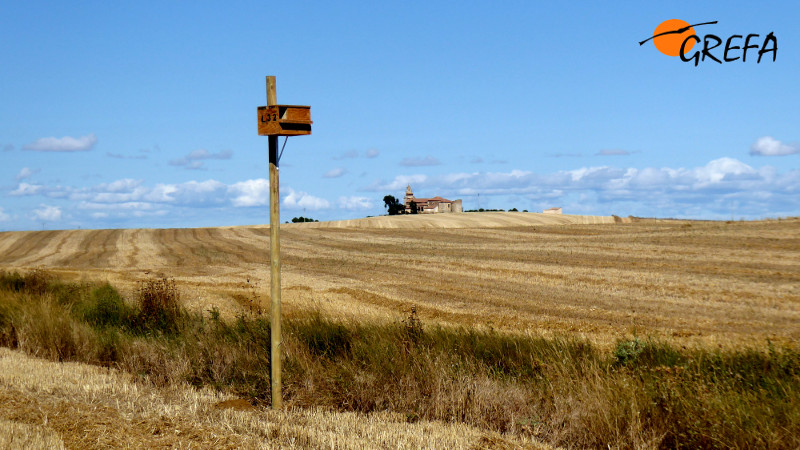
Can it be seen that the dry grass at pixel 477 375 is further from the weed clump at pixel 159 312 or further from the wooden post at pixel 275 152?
the wooden post at pixel 275 152

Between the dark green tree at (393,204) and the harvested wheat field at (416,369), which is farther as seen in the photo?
the dark green tree at (393,204)

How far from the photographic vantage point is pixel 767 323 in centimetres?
1844

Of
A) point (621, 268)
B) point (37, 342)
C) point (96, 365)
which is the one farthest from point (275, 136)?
point (621, 268)

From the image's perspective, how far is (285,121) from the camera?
8.49 metres

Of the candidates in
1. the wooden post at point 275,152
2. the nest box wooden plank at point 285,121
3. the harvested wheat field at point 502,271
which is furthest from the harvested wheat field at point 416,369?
the nest box wooden plank at point 285,121

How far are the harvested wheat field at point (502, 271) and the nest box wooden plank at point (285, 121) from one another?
20.1ft

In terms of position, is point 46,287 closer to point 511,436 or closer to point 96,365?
point 96,365

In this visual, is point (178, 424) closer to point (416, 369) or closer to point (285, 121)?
point (416, 369)

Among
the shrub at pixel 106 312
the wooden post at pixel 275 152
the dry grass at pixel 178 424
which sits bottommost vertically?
the dry grass at pixel 178 424

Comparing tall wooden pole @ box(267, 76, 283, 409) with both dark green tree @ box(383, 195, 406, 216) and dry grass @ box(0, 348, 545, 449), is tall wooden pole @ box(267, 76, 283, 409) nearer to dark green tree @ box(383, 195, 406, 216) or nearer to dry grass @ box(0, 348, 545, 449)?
dry grass @ box(0, 348, 545, 449)

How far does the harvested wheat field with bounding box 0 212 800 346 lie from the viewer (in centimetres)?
1902

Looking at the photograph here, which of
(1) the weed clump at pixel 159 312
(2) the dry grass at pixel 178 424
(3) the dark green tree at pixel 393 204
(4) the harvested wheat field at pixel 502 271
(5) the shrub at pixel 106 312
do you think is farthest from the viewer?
(3) the dark green tree at pixel 393 204

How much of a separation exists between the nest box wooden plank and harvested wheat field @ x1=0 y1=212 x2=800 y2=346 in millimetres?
6113

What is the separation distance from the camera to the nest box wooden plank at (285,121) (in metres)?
8.51
